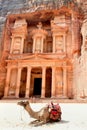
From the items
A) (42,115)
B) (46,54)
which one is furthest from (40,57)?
(42,115)

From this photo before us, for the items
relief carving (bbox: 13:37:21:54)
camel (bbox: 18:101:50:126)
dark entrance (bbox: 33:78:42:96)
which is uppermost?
relief carving (bbox: 13:37:21:54)

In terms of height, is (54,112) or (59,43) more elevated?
(59,43)

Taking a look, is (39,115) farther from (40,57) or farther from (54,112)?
(40,57)

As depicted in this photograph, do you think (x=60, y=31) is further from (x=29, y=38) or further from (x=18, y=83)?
(x=18, y=83)

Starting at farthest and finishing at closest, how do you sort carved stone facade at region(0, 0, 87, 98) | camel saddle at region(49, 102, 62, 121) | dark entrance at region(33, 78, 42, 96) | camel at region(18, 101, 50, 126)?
1. dark entrance at region(33, 78, 42, 96)
2. carved stone facade at region(0, 0, 87, 98)
3. camel saddle at region(49, 102, 62, 121)
4. camel at region(18, 101, 50, 126)

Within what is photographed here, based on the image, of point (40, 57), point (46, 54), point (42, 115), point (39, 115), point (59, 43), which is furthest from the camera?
point (59, 43)

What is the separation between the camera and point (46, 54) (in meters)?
27.6

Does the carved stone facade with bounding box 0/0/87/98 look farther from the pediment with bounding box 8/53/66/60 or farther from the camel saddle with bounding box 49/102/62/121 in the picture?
the camel saddle with bounding box 49/102/62/121

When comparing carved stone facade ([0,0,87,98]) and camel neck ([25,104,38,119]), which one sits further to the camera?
carved stone facade ([0,0,87,98])

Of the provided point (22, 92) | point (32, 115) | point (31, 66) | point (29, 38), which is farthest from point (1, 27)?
point (32, 115)

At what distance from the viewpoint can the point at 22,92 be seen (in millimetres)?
27734

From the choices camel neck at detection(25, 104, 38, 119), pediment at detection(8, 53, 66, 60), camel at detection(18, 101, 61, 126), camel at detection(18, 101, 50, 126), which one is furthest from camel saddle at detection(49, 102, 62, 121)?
pediment at detection(8, 53, 66, 60)

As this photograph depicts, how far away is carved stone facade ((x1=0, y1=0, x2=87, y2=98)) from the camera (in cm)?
2578

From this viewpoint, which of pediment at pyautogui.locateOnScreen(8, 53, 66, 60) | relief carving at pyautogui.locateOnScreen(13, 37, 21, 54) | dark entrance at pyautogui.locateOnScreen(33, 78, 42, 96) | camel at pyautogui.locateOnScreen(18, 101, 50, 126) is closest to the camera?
camel at pyautogui.locateOnScreen(18, 101, 50, 126)
